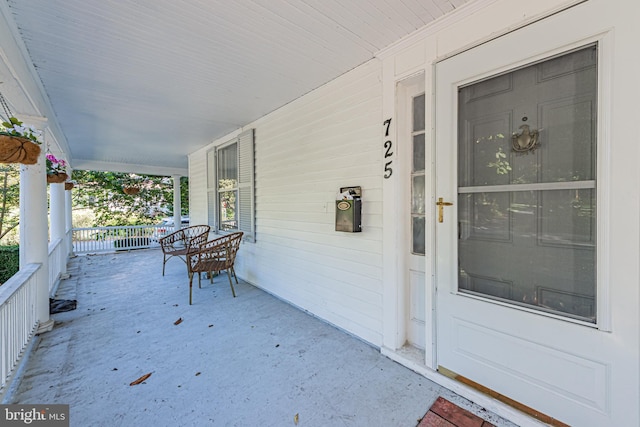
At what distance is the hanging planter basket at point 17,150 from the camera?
5.89ft

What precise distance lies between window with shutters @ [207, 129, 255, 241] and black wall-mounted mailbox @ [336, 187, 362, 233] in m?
1.96

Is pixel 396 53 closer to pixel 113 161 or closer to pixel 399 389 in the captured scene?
pixel 399 389

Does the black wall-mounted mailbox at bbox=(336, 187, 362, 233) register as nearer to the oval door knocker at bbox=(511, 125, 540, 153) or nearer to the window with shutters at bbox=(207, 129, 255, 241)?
the oval door knocker at bbox=(511, 125, 540, 153)

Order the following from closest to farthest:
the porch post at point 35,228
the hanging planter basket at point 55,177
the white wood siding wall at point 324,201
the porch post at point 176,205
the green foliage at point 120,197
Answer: the white wood siding wall at point 324,201 < the porch post at point 35,228 < the hanging planter basket at point 55,177 < the porch post at point 176,205 < the green foliage at point 120,197

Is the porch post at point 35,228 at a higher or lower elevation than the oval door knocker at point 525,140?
lower

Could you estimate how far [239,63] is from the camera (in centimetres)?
242

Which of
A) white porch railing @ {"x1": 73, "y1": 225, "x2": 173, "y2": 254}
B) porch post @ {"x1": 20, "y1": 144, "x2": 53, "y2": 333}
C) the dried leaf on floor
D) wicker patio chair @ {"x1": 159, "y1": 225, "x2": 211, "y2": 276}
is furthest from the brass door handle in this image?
white porch railing @ {"x1": 73, "y1": 225, "x2": 173, "y2": 254}

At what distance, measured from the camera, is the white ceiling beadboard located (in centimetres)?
172

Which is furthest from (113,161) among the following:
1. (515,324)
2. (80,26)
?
(515,324)

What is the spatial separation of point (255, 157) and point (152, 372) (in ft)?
9.47

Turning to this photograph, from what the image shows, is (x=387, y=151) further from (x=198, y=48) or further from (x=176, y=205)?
(x=176, y=205)

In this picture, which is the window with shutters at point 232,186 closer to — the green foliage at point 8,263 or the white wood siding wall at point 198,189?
the white wood siding wall at point 198,189

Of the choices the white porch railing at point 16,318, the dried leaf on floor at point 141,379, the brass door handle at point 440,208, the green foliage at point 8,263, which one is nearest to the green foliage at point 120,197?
the green foliage at point 8,263

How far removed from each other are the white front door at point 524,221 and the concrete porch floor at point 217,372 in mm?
351
